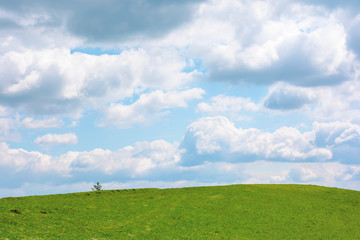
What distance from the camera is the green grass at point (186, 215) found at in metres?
43.4

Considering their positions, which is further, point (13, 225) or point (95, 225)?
point (95, 225)

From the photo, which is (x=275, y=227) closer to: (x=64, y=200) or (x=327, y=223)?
(x=327, y=223)

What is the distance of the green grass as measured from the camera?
43438mm

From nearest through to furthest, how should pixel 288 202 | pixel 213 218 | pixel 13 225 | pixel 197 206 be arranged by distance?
pixel 13 225 < pixel 213 218 < pixel 197 206 < pixel 288 202

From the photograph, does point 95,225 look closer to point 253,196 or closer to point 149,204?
point 149,204

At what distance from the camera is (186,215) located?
175 feet

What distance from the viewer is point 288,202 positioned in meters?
64.0

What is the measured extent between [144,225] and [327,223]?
29779 millimetres

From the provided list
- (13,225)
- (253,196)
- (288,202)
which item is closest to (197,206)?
(253,196)

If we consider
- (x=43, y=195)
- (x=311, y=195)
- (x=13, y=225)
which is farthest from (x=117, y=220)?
(x=311, y=195)

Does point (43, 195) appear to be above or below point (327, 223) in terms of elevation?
above

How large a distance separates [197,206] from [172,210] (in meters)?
5.19

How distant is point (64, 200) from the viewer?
2345 inches

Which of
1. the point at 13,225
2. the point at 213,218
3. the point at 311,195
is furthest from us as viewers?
the point at 311,195
